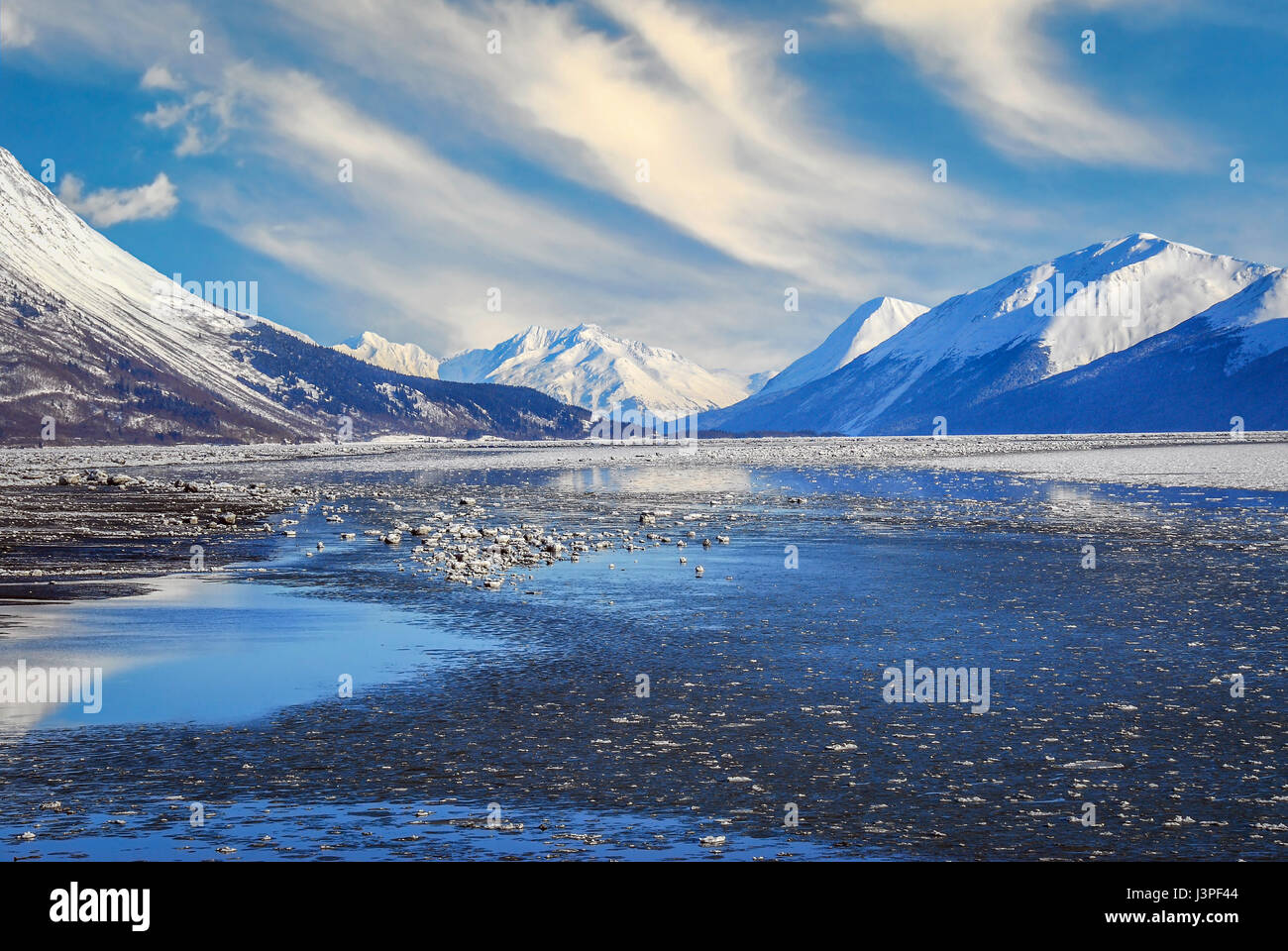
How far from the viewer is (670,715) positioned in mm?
16750

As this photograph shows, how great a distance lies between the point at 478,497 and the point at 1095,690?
5370 cm

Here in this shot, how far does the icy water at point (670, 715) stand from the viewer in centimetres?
1184

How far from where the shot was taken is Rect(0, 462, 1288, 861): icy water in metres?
11.8

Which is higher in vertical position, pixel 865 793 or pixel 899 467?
pixel 899 467

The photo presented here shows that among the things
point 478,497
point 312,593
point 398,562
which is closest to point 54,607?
point 312,593

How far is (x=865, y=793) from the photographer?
13.0m

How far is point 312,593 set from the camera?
1153 inches

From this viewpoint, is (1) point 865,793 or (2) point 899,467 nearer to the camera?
(1) point 865,793

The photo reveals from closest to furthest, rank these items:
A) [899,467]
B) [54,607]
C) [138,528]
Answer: [54,607]
[138,528]
[899,467]
